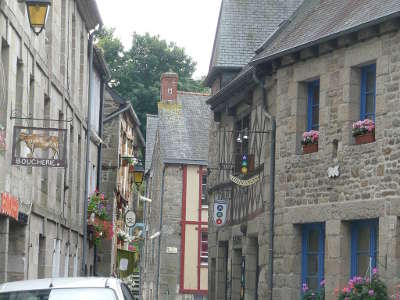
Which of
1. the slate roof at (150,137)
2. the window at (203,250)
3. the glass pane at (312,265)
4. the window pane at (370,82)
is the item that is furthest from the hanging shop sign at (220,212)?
the slate roof at (150,137)

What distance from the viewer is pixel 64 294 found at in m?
11.3

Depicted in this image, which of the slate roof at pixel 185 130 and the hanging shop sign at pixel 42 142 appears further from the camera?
the slate roof at pixel 185 130

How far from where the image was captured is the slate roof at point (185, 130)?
151 feet

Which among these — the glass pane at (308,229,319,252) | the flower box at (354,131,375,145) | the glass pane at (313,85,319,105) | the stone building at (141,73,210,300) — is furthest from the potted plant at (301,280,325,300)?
the stone building at (141,73,210,300)

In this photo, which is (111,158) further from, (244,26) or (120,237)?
(244,26)

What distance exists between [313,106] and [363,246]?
10.7ft

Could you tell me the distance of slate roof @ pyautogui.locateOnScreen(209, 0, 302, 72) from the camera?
1063 inches

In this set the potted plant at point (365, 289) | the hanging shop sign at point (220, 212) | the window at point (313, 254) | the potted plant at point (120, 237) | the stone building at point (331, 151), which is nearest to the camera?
the potted plant at point (365, 289)

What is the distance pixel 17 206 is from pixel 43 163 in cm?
238

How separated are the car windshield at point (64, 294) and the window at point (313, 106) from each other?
30.7 ft

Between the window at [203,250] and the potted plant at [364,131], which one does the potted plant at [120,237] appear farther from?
the potted plant at [364,131]

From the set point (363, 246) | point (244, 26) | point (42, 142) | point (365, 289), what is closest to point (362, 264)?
point (363, 246)

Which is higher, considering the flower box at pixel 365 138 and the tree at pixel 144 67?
the tree at pixel 144 67

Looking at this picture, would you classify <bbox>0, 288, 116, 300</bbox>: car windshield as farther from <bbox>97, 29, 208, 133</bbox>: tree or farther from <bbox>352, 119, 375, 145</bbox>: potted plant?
<bbox>97, 29, 208, 133</bbox>: tree
